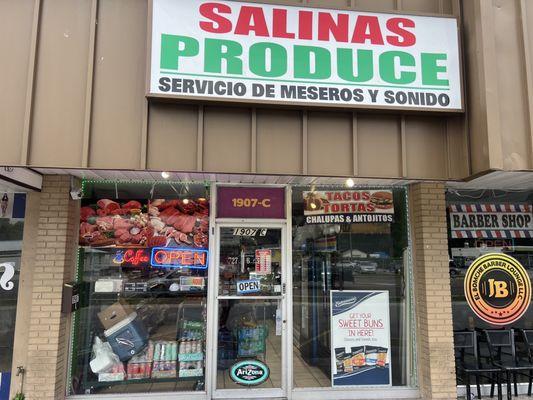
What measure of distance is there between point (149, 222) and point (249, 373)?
2434 mm

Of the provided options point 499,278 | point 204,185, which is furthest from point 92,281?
point 499,278

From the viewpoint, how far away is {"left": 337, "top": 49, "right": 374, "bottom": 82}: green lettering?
462 centimetres

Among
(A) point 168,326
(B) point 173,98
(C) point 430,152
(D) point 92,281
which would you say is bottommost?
(A) point 168,326

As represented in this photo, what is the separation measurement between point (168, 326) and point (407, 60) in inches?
179

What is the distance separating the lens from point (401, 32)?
4805mm

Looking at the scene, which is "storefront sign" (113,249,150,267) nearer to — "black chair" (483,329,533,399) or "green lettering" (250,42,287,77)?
"green lettering" (250,42,287,77)

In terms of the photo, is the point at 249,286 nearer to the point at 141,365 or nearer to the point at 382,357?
the point at 141,365

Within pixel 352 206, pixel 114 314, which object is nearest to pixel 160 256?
pixel 114 314

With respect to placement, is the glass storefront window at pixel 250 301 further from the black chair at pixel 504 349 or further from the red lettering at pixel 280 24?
the black chair at pixel 504 349

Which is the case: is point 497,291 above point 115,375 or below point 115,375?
above

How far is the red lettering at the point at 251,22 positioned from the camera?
4582mm

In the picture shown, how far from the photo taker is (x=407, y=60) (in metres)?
4.73

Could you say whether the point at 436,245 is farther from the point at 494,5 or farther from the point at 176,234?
the point at 176,234

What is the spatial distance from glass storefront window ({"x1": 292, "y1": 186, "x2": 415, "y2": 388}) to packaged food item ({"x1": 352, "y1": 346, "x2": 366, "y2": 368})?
13mm
